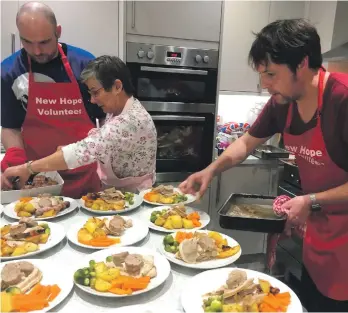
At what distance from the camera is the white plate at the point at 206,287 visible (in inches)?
33.7

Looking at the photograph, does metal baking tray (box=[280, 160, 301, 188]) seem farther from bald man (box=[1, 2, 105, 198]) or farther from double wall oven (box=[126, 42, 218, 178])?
bald man (box=[1, 2, 105, 198])

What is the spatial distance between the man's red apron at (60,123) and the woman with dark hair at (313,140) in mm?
643

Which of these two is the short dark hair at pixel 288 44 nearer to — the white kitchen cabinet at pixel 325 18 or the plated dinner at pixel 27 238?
the plated dinner at pixel 27 238

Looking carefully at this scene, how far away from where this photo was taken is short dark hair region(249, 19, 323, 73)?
1.18 m

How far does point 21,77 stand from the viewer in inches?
70.2

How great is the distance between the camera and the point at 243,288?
2.95 feet

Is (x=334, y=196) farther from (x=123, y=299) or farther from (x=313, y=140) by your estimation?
(x=123, y=299)

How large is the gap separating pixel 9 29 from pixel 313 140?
6.64ft

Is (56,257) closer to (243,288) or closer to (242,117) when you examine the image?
(243,288)

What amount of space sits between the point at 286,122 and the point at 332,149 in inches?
9.7

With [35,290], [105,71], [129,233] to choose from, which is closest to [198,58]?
[105,71]

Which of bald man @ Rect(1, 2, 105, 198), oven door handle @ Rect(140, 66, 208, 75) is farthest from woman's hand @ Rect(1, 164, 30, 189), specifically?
oven door handle @ Rect(140, 66, 208, 75)

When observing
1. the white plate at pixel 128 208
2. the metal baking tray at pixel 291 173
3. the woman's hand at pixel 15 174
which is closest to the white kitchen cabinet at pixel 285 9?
the metal baking tray at pixel 291 173

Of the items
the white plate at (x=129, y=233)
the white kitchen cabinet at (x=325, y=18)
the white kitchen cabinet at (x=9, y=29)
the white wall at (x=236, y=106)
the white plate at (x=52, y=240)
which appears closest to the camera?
the white plate at (x=52, y=240)
